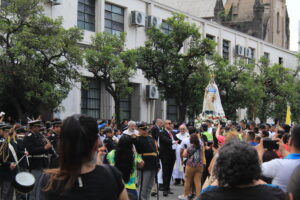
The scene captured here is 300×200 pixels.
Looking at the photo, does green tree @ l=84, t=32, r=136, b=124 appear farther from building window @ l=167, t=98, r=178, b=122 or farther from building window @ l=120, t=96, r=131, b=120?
building window @ l=167, t=98, r=178, b=122

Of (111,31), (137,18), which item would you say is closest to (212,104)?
(111,31)

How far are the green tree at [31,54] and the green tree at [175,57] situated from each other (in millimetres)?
7401

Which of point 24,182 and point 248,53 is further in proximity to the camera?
point 248,53

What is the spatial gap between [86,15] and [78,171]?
93.1 ft

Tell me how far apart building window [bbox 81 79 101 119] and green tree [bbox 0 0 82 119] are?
8.39 meters

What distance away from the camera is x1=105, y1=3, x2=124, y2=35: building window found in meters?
32.8

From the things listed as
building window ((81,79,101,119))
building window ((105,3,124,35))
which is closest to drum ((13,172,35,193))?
building window ((81,79,101,119))

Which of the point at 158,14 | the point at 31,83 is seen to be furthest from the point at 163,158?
the point at 158,14

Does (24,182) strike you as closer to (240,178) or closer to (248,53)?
(240,178)

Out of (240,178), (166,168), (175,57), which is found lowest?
(166,168)

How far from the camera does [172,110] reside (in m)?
39.1

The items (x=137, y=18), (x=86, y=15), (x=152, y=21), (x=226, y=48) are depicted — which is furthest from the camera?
(x=226, y=48)

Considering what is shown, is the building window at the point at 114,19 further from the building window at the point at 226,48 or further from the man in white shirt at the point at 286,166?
the man in white shirt at the point at 286,166

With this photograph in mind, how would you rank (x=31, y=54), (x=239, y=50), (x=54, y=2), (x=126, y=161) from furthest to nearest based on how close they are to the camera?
(x=239, y=50), (x=54, y=2), (x=31, y=54), (x=126, y=161)
